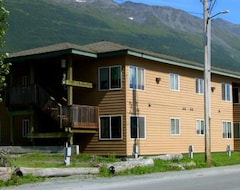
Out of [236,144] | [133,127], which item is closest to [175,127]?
[133,127]

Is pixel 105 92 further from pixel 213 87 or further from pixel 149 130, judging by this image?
pixel 213 87

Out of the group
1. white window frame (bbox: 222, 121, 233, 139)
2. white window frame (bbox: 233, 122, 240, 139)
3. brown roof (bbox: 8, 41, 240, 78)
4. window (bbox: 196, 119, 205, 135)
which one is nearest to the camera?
brown roof (bbox: 8, 41, 240, 78)

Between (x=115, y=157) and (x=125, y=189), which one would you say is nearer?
(x=125, y=189)

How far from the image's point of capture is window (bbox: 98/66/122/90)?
32781mm

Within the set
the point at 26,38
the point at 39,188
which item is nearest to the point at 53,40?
the point at 26,38

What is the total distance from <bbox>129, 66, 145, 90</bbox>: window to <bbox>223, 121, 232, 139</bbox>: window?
11709 mm

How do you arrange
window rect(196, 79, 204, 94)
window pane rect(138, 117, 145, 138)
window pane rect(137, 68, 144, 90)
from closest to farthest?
window pane rect(138, 117, 145, 138), window pane rect(137, 68, 144, 90), window rect(196, 79, 204, 94)

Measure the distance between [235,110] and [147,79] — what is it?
13.6 metres

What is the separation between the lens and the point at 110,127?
1304 inches

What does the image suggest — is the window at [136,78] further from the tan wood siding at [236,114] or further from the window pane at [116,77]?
the tan wood siding at [236,114]

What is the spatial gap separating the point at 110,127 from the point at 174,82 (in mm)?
6341

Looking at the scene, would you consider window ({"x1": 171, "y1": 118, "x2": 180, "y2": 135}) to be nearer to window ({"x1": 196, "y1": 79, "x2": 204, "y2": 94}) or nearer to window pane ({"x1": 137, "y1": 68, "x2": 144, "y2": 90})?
window ({"x1": 196, "y1": 79, "x2": 204, "y2": 94})

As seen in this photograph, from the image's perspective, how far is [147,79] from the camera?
112ft

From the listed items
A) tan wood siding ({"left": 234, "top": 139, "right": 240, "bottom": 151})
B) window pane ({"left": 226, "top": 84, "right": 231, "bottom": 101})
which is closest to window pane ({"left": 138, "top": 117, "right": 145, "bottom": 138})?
window pane ({"left": 226, "top": 84, "right": 231, "bottom": 101})
